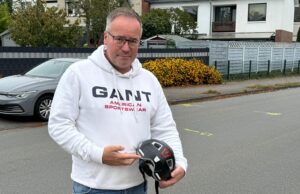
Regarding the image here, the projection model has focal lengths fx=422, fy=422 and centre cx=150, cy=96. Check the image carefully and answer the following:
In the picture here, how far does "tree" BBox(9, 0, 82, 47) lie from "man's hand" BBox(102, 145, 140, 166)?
18133mm

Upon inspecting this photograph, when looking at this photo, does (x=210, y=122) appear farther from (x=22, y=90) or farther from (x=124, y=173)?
(x=124, y=173)

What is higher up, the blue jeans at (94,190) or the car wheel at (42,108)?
the blue jeans at (94,190)

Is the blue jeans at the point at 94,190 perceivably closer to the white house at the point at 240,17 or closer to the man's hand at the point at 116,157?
the man's hand at the point at 116,157

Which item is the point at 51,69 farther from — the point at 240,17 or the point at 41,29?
the point at 240,17

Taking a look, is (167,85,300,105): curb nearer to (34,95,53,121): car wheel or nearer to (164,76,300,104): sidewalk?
(164,76,300,104): sidewalk

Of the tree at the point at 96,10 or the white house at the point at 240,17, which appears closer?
the tree at the point at 96,10

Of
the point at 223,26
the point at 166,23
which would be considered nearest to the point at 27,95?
the point at 166,23

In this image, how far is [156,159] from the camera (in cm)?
215

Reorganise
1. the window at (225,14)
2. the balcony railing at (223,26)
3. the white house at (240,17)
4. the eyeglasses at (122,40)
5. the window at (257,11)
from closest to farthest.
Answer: the eyeglasses at (122,40), the white house at (240,17), the window at (257,11), the balcony railing at (223,26), the window at (225,14)

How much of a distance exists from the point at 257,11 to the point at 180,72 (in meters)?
24.7

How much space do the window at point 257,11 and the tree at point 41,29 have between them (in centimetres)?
2405

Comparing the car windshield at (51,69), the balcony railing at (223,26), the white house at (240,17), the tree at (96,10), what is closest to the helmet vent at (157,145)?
the car windshield at (51,69)

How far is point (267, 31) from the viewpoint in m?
39.6

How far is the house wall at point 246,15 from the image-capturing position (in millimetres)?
39109
